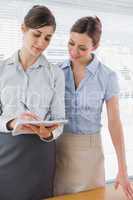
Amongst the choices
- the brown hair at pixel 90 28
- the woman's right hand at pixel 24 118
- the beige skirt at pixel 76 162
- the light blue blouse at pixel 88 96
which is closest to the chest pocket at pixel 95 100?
the light blue blouse at pixel 88 96

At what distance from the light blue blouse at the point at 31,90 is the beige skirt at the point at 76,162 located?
227 mm

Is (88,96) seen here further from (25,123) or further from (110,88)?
(25,123)

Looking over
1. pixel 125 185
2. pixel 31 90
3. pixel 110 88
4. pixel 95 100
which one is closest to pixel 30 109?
pixel 31 90

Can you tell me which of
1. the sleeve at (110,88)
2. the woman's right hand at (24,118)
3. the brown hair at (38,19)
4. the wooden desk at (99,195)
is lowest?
the wooden desk at (99,195)

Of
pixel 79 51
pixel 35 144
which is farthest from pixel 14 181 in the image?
pixel 79 51

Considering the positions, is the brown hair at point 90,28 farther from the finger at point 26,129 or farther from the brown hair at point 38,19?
the finger at point 26,129

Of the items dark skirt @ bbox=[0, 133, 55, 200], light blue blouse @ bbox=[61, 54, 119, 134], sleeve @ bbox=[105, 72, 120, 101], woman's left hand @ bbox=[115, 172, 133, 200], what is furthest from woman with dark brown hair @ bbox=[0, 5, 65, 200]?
woman's left hand @ bbox=[115, 172, 133, 200]

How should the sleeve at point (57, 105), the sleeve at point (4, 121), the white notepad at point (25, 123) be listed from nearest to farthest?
the white notepad at point (25, 123) → the sleeve at point (4, 121) → the sleeve at point (57, 105)

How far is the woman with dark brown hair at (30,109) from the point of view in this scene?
1.75 metres

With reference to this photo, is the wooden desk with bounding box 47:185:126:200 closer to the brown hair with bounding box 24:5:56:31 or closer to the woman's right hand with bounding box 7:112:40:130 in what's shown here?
the woman's right hand with bounding box 7:112:40:130

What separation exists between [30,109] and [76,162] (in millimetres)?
478

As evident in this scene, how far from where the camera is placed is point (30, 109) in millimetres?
1784

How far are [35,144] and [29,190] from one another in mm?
259

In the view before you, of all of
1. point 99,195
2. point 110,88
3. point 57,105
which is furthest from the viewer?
point 110,88
